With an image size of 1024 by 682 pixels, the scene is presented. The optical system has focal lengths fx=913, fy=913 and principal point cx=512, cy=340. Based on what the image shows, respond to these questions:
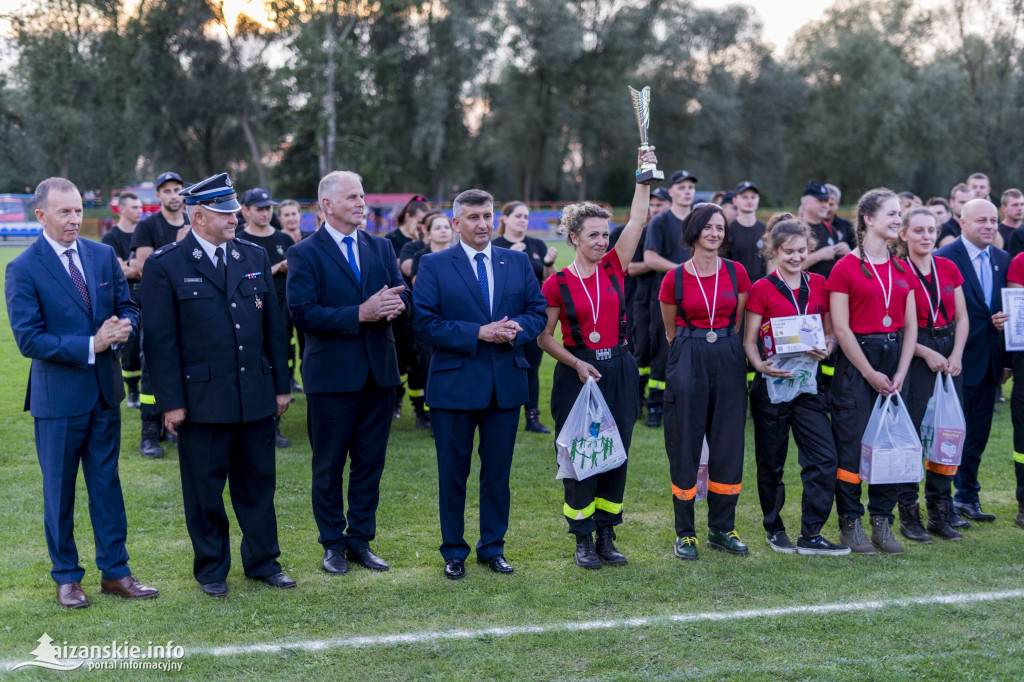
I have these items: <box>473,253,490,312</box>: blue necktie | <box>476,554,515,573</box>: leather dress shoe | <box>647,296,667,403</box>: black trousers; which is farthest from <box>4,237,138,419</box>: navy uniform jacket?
<box>647,296,667,403</box>: black trousers

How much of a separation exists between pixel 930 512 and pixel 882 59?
148 feet

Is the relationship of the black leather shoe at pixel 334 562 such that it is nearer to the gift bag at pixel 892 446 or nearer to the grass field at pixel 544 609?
the grass field at pixel 544 609

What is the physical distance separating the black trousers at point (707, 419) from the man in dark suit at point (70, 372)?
2920mm

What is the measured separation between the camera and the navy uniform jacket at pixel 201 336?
4.46 metres

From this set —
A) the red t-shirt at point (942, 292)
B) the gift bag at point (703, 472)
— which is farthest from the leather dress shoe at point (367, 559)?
the red t-shirt at point (942, 292)

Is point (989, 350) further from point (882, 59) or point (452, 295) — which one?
point (882, 59)

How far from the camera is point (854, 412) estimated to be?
5309 millimetres

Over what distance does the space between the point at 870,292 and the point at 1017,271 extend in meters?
1.38

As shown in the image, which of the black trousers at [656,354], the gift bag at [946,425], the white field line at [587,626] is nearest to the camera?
the white field line at [587,626]

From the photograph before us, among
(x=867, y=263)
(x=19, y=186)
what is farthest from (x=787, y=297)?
(x=19, y=186)

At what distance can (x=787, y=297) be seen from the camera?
5.34 meters

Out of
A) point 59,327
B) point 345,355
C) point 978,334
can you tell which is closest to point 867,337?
point 978,334

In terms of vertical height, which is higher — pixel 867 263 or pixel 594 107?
pixel 594 107

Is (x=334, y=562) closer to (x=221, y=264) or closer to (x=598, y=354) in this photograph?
(x=221, y=264)
